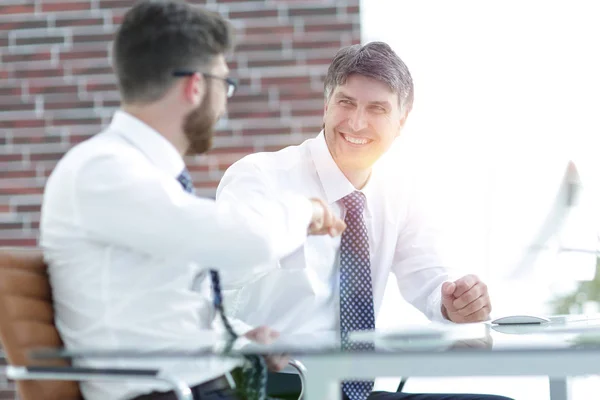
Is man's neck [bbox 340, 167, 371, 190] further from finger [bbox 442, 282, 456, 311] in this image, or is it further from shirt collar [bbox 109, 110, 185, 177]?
shirt collar [bbox 109, 110, 185, 177]

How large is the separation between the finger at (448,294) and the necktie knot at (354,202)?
312 millimetres

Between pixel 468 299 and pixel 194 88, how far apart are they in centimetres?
94

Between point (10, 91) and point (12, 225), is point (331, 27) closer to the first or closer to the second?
point (10, 91)

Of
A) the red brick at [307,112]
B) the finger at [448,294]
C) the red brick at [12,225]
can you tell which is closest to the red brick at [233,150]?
the red brick at [307,112]

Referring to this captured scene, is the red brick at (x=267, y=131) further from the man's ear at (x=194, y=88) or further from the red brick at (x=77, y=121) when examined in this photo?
the man's ear at (x=194, y=88)

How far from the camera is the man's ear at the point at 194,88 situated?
1.73 meters

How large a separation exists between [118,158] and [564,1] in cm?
292

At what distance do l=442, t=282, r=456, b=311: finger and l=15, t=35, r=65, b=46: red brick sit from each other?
7.33 ft

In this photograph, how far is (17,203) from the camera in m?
3.90

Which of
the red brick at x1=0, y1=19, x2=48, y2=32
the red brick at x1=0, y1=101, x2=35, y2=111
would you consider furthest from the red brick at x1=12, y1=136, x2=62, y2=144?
the red brick at x1=0, y1=19, x2=48, y2=32

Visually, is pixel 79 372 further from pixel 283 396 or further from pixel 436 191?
pixel 436 191

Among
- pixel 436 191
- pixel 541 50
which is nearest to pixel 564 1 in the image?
pixel 541 50

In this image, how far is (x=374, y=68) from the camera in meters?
2.58

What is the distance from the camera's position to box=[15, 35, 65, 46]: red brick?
12.7ft
